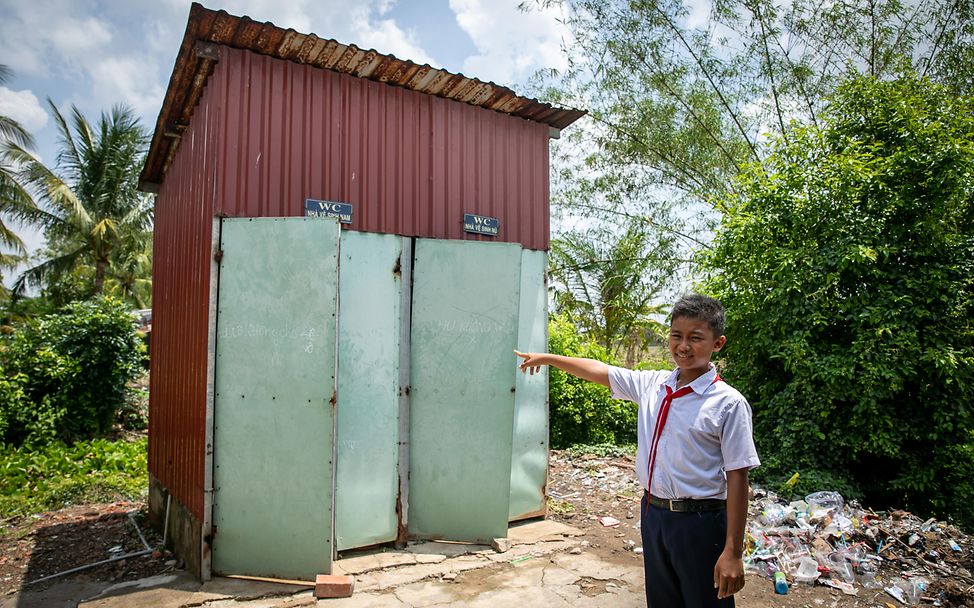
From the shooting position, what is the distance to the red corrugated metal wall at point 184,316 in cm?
459

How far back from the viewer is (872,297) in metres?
6.61

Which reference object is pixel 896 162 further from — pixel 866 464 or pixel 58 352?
pixel 58 352

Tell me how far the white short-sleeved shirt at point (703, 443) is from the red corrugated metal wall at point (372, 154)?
3.39 m

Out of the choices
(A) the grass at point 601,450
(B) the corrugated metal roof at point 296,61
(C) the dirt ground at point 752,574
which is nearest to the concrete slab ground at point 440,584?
(C) the dirt ground at point 752,574

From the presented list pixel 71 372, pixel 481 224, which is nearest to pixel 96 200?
pixel 71 372

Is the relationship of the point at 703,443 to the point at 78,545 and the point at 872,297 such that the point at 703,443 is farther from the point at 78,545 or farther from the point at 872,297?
the point at 78,545

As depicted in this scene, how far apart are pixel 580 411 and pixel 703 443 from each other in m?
7.21

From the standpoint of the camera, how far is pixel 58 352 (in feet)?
34.1

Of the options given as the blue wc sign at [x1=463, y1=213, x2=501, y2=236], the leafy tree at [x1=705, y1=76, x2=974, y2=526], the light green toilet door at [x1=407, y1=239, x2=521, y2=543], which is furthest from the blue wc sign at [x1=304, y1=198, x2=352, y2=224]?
the leafy tree at [x1=705, y1=76, x2=974, y2=526]

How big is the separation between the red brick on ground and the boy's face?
3050 millimetres

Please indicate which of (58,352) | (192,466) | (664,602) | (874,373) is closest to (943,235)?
(874,373)

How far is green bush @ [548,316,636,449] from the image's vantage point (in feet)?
30.9

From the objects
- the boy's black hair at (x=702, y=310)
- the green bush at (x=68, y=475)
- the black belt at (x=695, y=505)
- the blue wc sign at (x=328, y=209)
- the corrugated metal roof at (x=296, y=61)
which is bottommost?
the green bush at (x=68, y=475)

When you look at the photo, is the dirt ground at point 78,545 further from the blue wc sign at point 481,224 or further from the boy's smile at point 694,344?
the boy's smile at point 694,344
